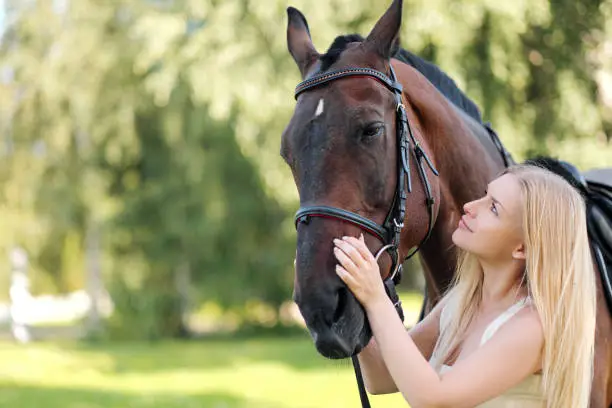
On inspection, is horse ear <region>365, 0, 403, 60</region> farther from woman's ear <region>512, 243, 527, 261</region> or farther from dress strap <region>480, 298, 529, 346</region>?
dress strap <region>480, 298, 529, 346</region>

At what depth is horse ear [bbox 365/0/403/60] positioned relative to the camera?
99.4 inches

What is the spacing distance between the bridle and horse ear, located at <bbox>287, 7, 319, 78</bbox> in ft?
0.64

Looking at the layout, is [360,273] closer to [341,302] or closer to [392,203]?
[341,302]

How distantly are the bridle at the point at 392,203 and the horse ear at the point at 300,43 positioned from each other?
194 mm

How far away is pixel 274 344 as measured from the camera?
17688 millimetres

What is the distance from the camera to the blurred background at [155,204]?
9.88m

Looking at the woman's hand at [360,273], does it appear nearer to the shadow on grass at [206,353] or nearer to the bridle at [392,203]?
the bridle at [392,203]

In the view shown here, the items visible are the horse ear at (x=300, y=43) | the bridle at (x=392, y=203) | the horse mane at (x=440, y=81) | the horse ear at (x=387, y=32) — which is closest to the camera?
the bridle at (x=392, y=203)

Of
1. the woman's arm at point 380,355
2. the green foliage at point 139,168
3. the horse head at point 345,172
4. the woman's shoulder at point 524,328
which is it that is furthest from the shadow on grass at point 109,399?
the woman's shoulder at point 524,328

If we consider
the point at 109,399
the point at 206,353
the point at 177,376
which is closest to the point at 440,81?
the point at 109,399

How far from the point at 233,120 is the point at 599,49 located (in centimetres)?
861

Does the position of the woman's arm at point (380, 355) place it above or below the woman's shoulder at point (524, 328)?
above

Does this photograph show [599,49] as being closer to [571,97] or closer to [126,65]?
[571,97]

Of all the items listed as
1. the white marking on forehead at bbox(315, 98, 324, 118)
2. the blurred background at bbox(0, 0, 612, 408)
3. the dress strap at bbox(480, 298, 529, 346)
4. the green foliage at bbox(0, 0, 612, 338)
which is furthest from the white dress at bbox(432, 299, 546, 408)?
the green foliage at bbox(0, 0, 612, 338)
